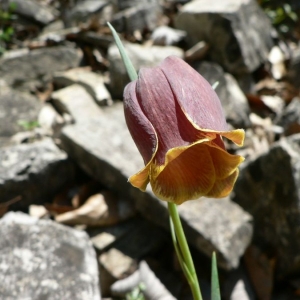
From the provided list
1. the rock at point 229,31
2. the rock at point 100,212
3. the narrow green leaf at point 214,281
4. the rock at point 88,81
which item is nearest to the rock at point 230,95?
the rock at point 229,31

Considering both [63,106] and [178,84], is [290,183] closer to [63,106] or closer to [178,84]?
[178,84]

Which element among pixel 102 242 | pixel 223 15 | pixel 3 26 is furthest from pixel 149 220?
pixel 3 26

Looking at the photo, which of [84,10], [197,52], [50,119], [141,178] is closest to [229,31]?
[197,52]

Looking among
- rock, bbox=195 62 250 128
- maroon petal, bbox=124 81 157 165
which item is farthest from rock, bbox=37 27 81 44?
maroon petal, bbox=124 81 157 165

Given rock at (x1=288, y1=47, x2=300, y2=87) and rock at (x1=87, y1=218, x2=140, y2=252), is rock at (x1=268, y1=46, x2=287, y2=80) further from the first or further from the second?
rock at (x1=87, y1=218, x2=140, y2=252)

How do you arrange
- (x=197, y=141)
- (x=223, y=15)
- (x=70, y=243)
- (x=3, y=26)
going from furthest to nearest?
(x=3, y=26)
(x=223, y=15)
(x=70, y=243)
(x=197, y=141)

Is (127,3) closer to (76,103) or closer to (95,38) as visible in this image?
(95,38)
